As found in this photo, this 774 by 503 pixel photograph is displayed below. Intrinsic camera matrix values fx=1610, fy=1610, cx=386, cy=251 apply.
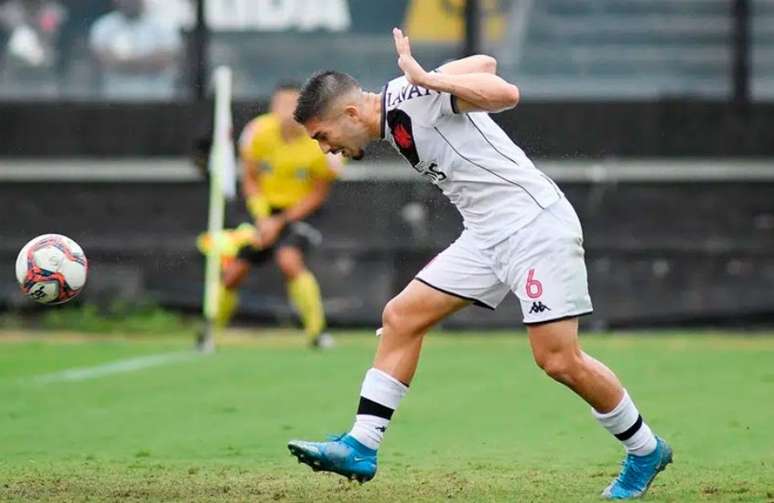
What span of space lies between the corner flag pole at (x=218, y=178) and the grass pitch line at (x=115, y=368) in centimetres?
105

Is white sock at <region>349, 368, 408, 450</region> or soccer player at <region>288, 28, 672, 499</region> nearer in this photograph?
soccer player at <region>288, 28, 672, 499</region>

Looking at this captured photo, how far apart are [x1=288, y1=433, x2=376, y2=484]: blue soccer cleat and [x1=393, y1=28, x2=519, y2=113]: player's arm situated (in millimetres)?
1595

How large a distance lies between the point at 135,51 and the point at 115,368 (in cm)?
489

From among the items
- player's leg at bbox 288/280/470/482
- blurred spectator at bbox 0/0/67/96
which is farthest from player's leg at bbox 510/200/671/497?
blurred spectator at bbox 0/0/67/96

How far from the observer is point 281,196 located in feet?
51.5

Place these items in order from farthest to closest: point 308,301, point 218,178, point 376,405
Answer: point 218,178
point 308,301
point 376,405

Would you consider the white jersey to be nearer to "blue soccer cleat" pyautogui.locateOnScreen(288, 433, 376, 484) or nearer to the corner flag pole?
"blue soccer cleat" pyautogui.locateOnScreen(288, 433, 376, 484)

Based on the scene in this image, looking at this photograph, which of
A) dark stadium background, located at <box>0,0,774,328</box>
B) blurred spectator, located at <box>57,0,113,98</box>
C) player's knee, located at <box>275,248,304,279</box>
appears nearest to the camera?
player's knee, located at <box>275,248,304,279</box>

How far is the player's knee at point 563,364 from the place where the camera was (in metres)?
6.96

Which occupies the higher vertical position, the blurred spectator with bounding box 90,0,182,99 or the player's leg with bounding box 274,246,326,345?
the blurred spectator with bounding box 90,0,182,99

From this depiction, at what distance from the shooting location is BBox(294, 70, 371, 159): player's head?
23.2ft

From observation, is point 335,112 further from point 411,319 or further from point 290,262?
point 290,262

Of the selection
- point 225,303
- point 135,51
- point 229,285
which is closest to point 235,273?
point 229,285

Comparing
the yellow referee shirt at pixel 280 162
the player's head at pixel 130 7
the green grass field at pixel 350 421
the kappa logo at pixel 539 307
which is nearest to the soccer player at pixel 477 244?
the kappa logo at pixel 539 307
